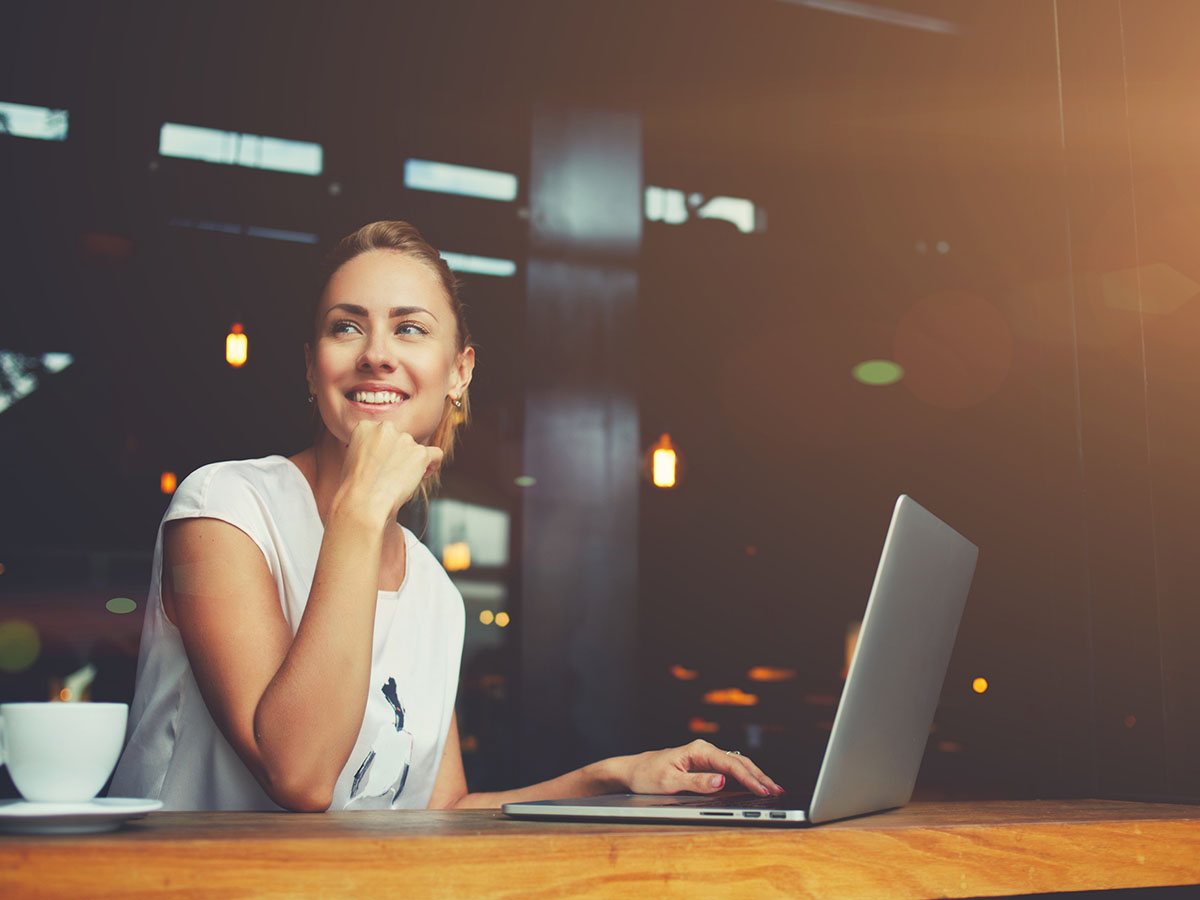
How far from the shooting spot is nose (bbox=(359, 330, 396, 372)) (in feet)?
5.46

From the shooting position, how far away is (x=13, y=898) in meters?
0.61

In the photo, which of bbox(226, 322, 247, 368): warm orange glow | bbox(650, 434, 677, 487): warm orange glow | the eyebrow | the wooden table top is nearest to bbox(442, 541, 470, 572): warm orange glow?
bbox(650, 434, 677, 487): warm orange glow

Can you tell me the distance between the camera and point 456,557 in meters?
5.41

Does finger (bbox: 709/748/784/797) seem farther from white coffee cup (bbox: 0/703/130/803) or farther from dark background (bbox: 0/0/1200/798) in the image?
dark background (bbox: 0/0/1200/798)

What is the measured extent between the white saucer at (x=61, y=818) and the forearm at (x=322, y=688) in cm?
35

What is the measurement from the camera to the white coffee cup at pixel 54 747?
76 cm

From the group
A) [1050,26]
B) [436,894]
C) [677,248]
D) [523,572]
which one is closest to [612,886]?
[436,894]

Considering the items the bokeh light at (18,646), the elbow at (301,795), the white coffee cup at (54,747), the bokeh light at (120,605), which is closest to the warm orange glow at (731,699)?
the bokeh light at (120,605)

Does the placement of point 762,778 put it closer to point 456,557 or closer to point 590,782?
point 590,782

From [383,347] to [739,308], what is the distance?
5689 mm

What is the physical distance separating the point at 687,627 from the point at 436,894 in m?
7.06

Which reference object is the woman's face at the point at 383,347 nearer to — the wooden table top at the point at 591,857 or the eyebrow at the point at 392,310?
the eyebrow at the point at 392,310

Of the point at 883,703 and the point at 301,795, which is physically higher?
the point at 883,703

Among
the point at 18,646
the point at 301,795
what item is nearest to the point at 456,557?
the point at 18,646
